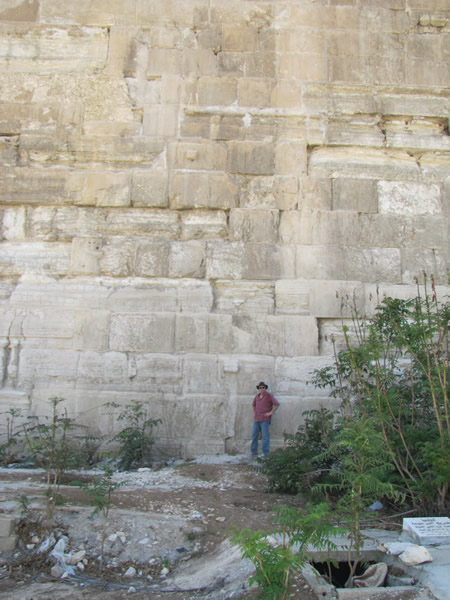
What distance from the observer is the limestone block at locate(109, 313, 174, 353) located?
6.61 m

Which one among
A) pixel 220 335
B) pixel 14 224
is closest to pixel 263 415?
pixel 220 335

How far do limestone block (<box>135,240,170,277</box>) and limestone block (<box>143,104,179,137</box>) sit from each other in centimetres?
159

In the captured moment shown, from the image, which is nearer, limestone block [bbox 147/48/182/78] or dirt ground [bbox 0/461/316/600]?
dirt ground [bbox 0/461/316/600]

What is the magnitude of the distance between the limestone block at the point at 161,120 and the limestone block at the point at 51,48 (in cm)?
106

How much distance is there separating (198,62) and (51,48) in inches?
85.5

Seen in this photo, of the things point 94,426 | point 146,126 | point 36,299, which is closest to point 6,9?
point 146,126

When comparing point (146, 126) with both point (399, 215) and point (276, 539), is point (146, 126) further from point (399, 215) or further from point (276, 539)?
point (276, 539)

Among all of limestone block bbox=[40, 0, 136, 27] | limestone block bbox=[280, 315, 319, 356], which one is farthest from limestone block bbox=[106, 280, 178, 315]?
limestone block bbox=[40, 0, 136, 27]

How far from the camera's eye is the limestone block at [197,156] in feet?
23.4

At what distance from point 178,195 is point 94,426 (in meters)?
3.21

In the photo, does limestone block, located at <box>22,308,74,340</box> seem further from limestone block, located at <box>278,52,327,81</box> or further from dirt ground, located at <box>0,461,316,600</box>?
limestone block, located at <box>278,52,327,81</box>

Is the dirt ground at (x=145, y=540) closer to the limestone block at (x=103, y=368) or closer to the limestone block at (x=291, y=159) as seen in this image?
the limestone block at (x=103, y=368)

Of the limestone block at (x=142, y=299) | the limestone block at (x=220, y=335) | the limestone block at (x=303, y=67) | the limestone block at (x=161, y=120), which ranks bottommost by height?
the limestone block at (x=220, y=335)

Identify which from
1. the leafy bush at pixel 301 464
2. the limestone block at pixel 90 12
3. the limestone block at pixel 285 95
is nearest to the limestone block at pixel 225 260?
the limestone block at pixel 285 95
